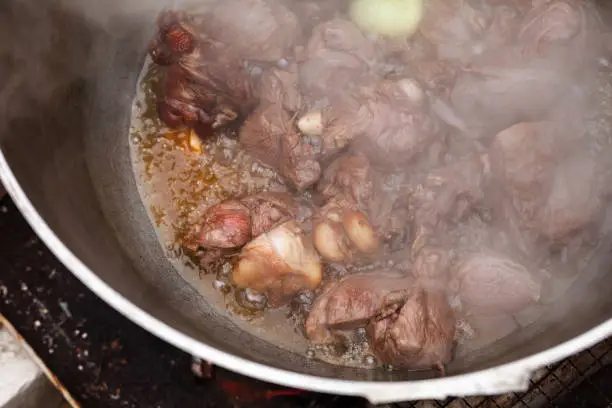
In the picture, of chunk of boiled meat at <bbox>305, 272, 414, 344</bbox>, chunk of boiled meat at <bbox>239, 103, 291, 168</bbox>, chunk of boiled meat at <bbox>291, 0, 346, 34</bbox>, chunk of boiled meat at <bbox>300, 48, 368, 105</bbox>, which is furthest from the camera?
chunk of boiled meat at <bbox>291, 0, 346, 34</bbox>

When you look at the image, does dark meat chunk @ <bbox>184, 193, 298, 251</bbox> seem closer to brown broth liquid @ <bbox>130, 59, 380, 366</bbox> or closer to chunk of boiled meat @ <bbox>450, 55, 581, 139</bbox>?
brown broth liquid @ <bbox>130, 59, 380, 366</bbox>

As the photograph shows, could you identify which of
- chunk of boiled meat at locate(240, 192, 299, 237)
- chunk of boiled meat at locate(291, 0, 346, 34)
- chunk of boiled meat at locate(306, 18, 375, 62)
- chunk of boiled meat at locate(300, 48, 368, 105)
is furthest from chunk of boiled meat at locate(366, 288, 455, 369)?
chunk of boiled meat at locate(291, 0, 346, 34)

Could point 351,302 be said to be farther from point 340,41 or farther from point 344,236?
point 340,41

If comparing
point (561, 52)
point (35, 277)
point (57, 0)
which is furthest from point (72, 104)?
point (561, 52)

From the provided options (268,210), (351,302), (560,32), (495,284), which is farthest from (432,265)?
(560,32)

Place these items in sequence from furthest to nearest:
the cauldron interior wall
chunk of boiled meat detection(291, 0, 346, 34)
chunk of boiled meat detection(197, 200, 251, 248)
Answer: chunk of boiled meat detection(291, 0, 346, 34), chunk of boiled meat detection(197, 200, 251, 248), the cauldron interior wall

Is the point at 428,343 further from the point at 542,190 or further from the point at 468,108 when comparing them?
the point at 468,108

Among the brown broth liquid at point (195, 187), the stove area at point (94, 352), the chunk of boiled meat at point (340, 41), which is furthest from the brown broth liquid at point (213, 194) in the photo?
the chunk of boiled meat at point (340, 41)
